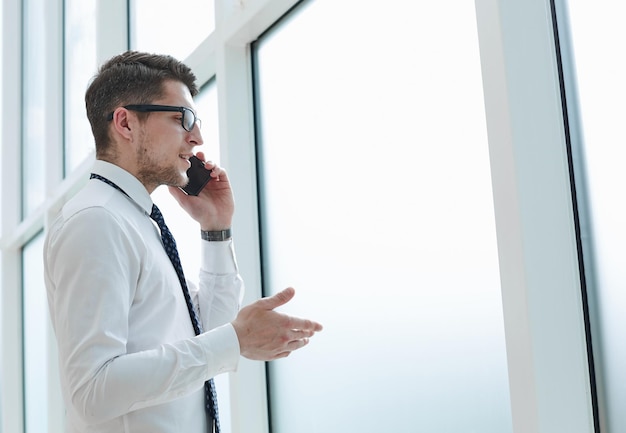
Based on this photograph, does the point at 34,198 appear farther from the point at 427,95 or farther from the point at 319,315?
the point at 427,95

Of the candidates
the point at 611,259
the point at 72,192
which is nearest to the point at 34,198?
the point at 72,192

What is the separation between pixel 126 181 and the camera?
60.1 inches

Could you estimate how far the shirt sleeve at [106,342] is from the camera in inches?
48.4

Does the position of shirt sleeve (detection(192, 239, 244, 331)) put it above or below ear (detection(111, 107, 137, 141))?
below

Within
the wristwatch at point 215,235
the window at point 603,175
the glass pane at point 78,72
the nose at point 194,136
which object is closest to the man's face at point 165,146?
the nose at point 194,136

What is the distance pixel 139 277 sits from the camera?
1382 mm

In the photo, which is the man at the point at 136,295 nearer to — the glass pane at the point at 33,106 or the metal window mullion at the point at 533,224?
the metal window mullion at the point at 533,224

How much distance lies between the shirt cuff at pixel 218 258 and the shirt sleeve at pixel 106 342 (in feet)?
1.44

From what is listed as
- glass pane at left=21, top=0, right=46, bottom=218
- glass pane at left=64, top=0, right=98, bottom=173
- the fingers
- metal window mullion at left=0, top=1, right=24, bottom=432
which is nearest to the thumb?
the fingers

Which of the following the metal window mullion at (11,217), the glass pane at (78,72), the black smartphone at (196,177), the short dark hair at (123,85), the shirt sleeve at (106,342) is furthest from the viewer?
the metal window mullion at (11,217)

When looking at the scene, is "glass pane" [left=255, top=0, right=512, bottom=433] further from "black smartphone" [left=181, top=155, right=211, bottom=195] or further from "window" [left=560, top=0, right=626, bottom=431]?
"black smartphone" [left=181, top=155, right=211, bottom=195]

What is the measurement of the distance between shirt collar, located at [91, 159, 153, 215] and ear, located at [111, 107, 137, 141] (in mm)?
63

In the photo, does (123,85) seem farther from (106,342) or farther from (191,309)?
(106,342)

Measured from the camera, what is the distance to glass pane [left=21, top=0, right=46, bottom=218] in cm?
559
